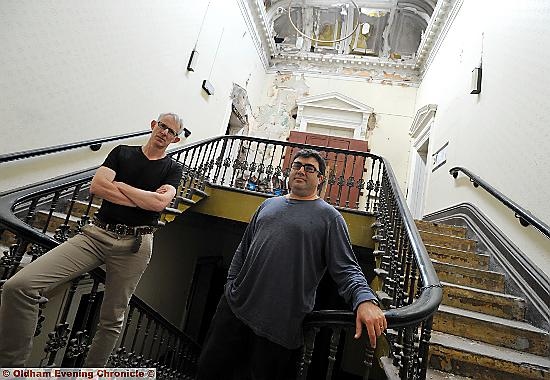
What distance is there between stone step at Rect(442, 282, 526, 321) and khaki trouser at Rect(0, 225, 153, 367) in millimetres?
2322

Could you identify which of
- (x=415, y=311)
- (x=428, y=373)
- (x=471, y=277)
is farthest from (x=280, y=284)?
(x=471, y=277)

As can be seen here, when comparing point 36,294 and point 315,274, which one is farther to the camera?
Answer: point 36,294

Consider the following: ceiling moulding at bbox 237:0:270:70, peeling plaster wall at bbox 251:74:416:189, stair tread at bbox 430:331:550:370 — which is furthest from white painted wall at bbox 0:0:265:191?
stair tread at bbox 430:331:550:370

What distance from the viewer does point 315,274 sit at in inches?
58.3

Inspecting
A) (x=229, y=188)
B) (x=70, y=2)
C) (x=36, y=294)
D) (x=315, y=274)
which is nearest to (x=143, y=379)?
(x=36, y=294)

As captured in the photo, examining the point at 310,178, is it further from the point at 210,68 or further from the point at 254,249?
Answer: the point at 210,68

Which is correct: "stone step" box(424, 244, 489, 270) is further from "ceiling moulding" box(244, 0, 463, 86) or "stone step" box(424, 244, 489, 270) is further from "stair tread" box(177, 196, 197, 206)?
"ceiling moulding" box(244, 0, 463, 86)

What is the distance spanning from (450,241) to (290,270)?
9.80 ft

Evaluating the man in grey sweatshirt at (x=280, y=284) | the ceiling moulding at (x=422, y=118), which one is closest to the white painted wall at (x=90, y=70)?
the man in grey sweatshirt at (x=280, y=284)

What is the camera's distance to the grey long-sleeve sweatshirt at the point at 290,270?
139 cm

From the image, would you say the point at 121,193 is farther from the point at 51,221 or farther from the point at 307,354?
the point at 51,221

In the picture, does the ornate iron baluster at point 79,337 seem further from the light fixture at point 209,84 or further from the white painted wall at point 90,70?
the light fixture at point 209,84

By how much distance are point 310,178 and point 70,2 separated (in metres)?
3.33

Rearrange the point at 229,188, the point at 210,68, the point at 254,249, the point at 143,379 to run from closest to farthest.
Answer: the point at 254,249 < the point at 143,379 < the point at 229,188 < the point at 210,68
